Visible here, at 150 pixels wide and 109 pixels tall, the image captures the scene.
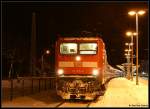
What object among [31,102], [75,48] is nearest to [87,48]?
[75,48]

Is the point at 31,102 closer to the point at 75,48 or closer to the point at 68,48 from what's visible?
the point at 68,48

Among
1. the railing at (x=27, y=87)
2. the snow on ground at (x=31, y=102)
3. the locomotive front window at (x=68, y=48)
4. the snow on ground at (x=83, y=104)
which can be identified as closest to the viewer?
the snow on ground at (x=31, y=102)

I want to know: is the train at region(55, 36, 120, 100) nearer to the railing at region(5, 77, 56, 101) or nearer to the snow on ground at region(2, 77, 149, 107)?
the snow on ground at region(2, 77, 149, 107)

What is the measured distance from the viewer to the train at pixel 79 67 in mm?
22797

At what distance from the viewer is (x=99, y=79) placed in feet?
74.9

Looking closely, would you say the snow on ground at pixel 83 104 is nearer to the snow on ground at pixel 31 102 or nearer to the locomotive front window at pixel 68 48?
the snow on ground at pixel 31 102

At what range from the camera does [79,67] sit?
23.1m

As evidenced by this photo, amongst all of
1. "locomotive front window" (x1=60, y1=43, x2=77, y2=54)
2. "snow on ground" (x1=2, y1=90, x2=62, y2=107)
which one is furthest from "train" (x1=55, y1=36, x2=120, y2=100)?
"snow on ground" (x1=2, y1=90, x2=62, y2=107)

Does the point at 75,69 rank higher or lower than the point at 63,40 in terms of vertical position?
lower

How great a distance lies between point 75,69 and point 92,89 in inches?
57.2

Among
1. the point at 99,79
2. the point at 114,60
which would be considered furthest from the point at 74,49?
the point at 114,60

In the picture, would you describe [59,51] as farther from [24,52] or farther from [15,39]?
[24,52]

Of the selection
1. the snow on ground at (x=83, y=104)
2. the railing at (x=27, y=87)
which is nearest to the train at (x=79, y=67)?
the snow on ground at (x=83, y=104)

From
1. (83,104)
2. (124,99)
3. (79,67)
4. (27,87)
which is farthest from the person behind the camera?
(27,87)
